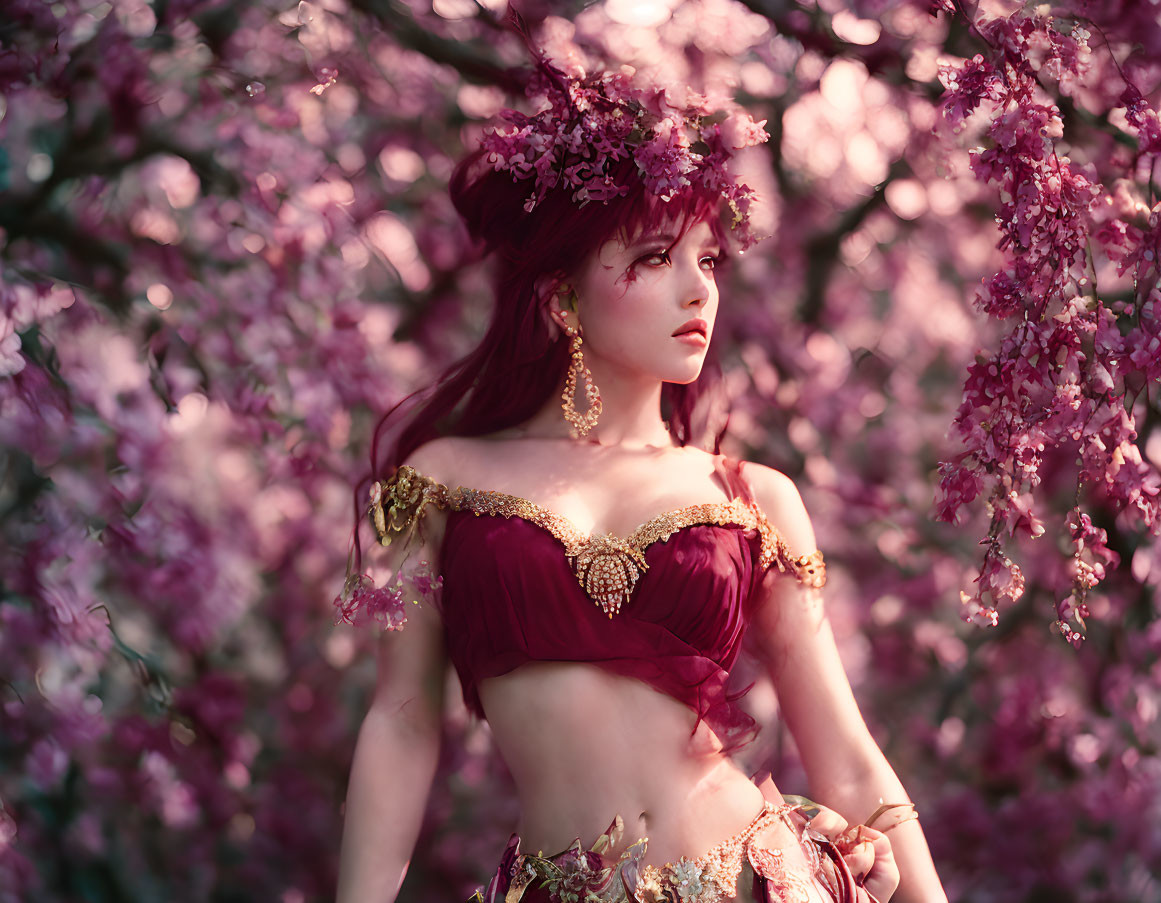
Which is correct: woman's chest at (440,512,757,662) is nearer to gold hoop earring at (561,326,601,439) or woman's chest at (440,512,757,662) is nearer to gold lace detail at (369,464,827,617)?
gold lace detail at (369,464,827,617)

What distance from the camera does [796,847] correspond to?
2.62 meters

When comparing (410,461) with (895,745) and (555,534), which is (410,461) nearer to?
(555,534)

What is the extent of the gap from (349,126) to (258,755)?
78.8 inches

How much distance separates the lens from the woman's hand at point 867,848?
2648 mm

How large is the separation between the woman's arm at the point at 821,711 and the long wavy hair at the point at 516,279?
0.58m

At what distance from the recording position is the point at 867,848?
2643mm

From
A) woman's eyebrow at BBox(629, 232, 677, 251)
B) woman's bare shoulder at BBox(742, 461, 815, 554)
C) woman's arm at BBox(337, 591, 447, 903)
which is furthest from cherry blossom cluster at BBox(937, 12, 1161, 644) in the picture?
woman's arm at BBox(337, 591, 447, 903)

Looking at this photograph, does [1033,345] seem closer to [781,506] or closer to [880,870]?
[781,506]

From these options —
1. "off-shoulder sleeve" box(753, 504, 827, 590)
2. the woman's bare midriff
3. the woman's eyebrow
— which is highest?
the woman's eyebrow

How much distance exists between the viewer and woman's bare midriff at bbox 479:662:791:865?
254 cm

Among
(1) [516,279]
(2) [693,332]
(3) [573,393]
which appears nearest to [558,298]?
(1) [516,279]

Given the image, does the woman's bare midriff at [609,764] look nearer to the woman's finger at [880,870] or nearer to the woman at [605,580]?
the woman at [605,580]

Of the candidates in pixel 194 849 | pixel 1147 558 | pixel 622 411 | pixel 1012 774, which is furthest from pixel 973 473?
pixel 194 849

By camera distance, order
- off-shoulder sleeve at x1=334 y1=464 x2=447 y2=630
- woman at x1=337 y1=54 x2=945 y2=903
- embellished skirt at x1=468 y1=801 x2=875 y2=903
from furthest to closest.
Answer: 1. off-shoulder sleeve at x1=334 y1=464 x2=447 y2=630
2. woman at x1=337 y1=54 x2=945 y2=903
3. embellished skirt at x1=468 y1=801 x2=875 y2=903
